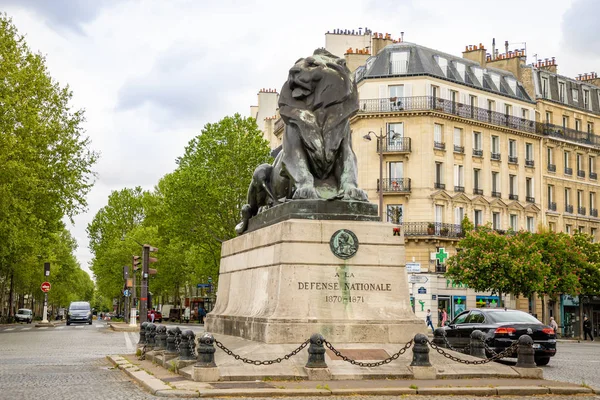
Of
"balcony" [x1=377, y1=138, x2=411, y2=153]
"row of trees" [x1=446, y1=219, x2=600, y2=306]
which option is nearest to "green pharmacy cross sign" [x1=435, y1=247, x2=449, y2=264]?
"row of trees" [x1=446, y1=219, x2=600, y2=306]

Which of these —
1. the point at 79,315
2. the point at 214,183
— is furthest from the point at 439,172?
the point at 79,315

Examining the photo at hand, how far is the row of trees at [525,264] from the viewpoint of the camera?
148 ft

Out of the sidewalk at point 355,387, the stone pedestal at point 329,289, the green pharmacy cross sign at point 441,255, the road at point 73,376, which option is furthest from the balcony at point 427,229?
the sidewalk at point 355,387

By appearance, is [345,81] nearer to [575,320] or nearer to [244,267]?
[244,267]

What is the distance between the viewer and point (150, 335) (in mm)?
17453

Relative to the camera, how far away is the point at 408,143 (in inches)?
2137

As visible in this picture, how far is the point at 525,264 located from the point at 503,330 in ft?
87.6

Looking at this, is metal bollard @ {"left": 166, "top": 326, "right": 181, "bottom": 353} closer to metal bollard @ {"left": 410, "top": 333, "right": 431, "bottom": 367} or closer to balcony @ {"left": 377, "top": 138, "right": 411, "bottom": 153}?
metal bollard @ {"left": 410, "top": 333, "right": 431, "bottom": 367}

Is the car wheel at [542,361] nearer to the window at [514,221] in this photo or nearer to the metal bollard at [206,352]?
the metal bollard at [206,352]

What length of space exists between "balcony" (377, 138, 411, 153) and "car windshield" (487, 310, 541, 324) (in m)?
34.0

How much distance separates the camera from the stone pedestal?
12.3 metres

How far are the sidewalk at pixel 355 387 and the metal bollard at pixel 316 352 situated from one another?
0.27m

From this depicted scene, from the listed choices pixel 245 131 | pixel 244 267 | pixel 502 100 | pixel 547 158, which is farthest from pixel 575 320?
pixel 244 267

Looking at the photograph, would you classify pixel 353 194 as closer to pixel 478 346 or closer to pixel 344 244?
pixel 344 244
